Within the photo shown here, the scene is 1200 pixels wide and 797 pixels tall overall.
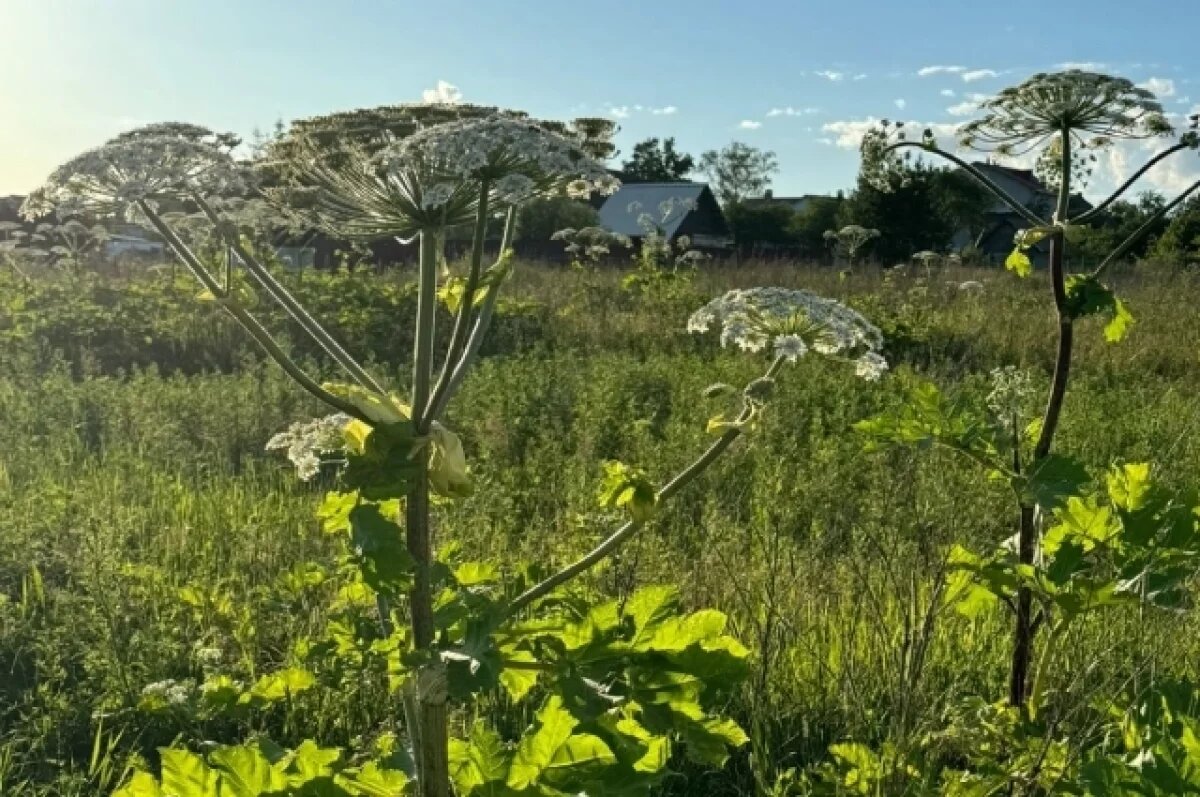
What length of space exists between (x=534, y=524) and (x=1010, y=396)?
3.53 metres

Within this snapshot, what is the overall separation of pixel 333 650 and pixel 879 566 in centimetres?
330

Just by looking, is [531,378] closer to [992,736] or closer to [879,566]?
[879,566]

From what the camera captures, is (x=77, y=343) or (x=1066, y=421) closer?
(x=1066, y=421)

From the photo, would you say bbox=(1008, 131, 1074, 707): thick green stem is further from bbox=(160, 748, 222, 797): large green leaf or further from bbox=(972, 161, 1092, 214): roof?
bbox=(160, 748, 222, 797): large green leaf

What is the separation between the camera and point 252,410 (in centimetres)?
837

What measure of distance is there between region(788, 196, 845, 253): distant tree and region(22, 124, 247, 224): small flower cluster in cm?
5390

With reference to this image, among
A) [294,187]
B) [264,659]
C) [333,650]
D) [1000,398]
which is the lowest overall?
[264,659]

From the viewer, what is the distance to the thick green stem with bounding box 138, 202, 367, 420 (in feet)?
6.44

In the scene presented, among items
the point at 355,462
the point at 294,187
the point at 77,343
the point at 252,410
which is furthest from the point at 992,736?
the point at 77,343

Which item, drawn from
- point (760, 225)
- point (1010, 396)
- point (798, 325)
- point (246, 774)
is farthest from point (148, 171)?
point (760, 225)

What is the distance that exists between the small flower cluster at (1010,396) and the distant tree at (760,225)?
187 ft

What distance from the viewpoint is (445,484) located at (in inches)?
81.3

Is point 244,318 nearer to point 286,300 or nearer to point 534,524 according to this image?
point 286,300

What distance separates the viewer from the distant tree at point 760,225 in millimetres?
59812
